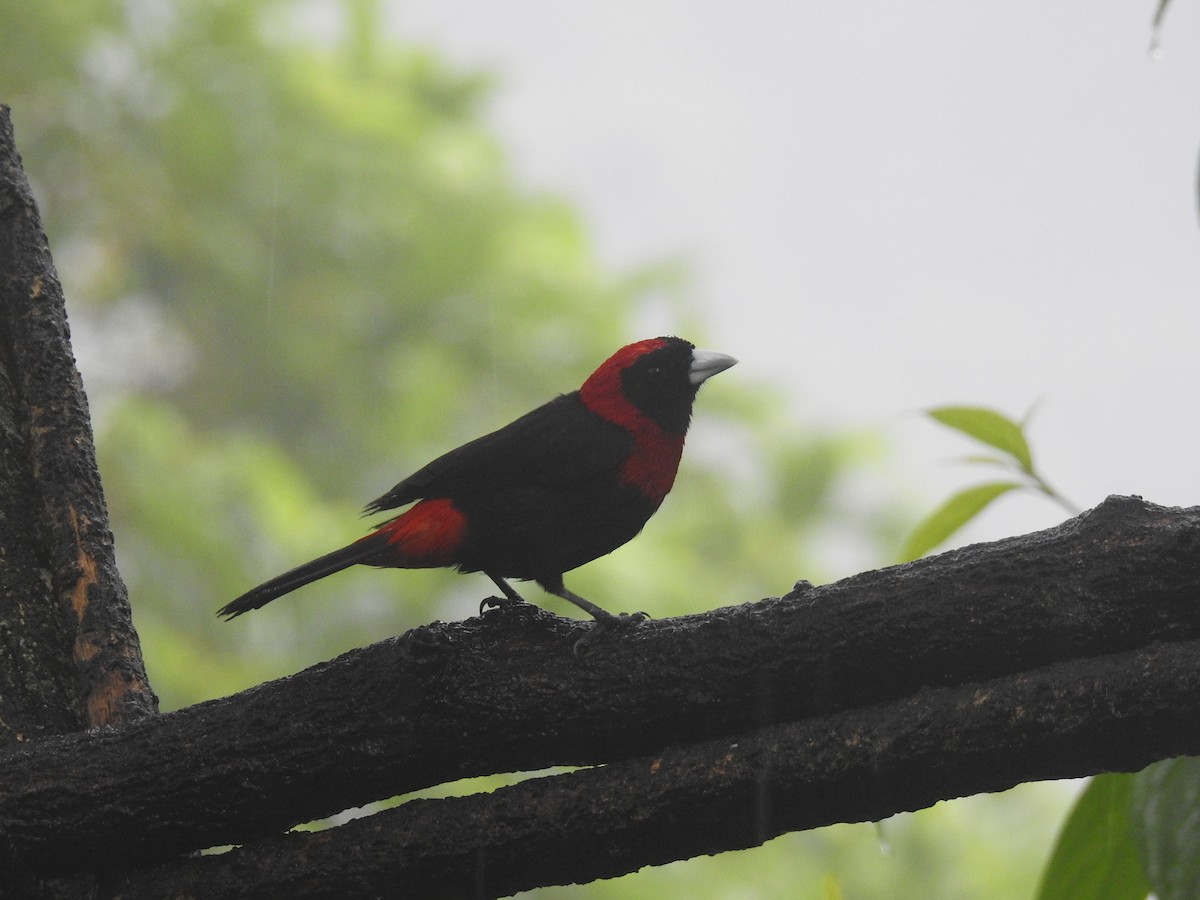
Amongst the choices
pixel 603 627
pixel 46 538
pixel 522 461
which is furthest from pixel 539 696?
pixel 46 538

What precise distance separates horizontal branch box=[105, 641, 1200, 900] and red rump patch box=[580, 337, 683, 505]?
88 centimetres

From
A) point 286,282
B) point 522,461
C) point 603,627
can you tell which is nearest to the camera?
point 603,627

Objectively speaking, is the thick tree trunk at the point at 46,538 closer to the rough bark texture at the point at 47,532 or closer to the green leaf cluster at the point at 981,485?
the rough bark texture at the point at 47,532

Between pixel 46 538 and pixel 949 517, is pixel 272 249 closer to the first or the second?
pixel 46 538

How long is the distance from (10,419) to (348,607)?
649 cm

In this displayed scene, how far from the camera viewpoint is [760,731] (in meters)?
1.53

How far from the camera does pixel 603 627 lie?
1.74 metres

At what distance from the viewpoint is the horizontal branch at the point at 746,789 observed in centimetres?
139

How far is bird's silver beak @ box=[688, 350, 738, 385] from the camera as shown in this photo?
2686 mm

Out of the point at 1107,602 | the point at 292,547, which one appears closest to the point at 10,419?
the point at 1107,602

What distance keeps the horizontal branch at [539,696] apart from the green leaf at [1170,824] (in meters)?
0.19

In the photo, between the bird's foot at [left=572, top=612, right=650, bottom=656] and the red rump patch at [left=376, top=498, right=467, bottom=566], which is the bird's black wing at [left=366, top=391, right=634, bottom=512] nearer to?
the red rump patch at [left=376, top=498, right=467, bottom=566]

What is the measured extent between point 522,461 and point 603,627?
0.62 metres

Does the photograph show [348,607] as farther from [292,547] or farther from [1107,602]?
[1107,602]
